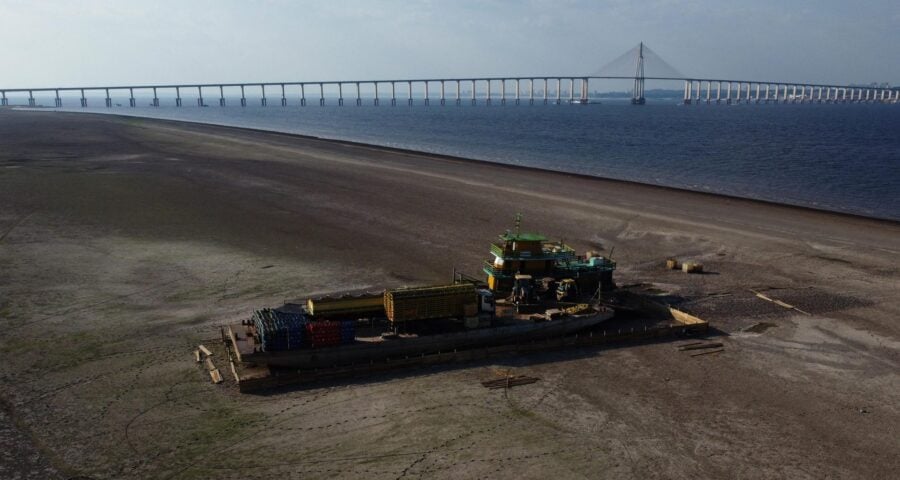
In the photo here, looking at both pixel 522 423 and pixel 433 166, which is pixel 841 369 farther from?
pixel 433 166

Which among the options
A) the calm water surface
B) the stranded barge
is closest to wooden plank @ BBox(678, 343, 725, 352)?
the stranded barge

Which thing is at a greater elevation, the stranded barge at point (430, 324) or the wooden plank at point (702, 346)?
the stranded barge at point (430, 324)

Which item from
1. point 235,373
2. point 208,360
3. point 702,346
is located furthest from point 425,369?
point 702,346

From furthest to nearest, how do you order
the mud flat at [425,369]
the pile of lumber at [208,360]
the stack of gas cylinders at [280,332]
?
1. the stack of gas cylinders at [280,332]
2. the pile of lumber at [208,360]
3. the mud flat at [425,369]

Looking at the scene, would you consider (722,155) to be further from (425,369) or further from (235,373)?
(235,373)

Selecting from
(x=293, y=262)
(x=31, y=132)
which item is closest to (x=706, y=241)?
(x=293, y=262)

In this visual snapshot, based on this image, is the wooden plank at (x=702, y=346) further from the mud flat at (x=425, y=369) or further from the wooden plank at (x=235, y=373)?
the wooden plank at (x=235, y=373)

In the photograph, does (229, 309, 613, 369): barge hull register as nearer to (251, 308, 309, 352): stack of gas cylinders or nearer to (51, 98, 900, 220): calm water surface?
(251, 308, 309, 352): stack of gas cylinders

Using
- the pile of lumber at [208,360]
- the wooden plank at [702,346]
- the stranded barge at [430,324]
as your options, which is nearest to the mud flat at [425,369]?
the pile of lumber at [208,360]
